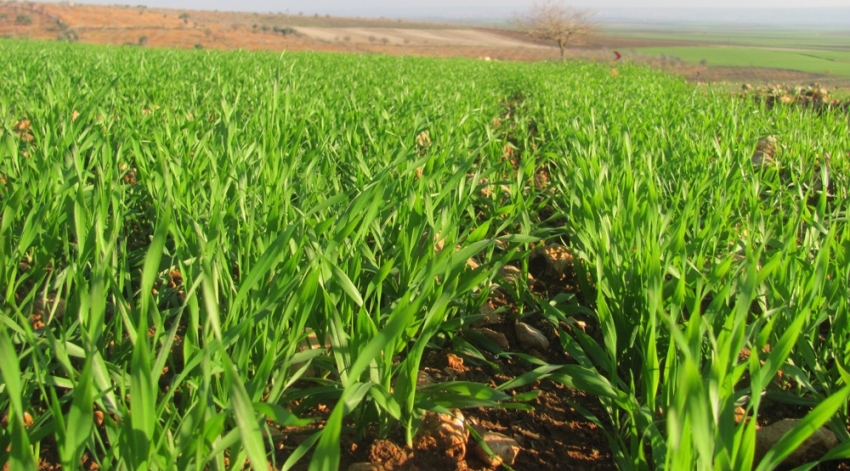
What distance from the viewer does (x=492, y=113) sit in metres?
5.10

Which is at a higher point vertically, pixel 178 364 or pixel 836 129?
pixel 836 129

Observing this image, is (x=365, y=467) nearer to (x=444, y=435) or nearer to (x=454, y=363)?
(x=444, y=435)

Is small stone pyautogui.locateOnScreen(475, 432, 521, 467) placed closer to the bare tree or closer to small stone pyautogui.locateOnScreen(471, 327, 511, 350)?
small stone pyautogui.locateOnScreen(471, 327, 511, 350)

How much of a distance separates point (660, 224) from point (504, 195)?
49.2 inches

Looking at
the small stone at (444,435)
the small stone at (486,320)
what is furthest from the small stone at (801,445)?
the small stone at (486,320)

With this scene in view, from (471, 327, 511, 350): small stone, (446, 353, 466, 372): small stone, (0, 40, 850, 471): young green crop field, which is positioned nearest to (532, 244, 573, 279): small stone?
(0, 40, 850, 471): young green crop field

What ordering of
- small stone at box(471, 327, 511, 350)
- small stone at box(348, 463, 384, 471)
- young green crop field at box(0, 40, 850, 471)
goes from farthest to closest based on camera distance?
small stone at box(471, 327, 511, 350) < small stone at box(348, 463, 384, 471) < young green crop field at box(0, 40, 850, 471)

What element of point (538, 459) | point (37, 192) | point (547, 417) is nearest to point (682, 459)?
point (538, 459)

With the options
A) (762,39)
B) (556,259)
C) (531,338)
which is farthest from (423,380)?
(762,39)

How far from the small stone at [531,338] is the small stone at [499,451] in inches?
22.1

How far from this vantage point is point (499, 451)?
51.0 inches

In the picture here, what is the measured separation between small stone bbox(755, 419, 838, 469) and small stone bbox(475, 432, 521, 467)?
21.3 inches

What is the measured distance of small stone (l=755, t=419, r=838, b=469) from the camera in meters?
1.36

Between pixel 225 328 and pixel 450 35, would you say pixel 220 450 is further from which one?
pixel 450 35
